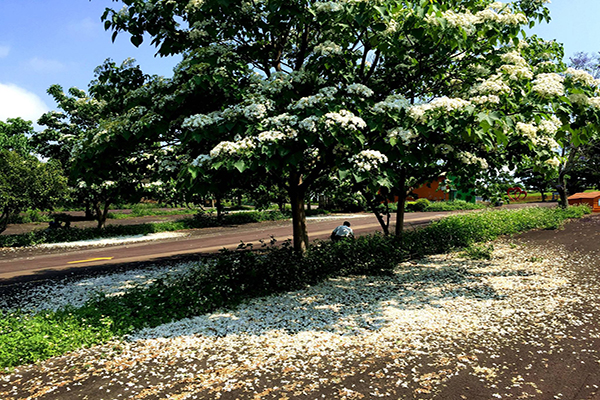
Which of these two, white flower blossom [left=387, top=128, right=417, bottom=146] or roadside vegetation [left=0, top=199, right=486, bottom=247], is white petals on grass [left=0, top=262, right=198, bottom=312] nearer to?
white flower blossom [left=387, top=128, right=417, bottom=146]

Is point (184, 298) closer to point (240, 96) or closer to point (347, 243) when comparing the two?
point (240, 96)

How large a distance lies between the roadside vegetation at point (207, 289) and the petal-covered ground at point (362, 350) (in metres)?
0.31

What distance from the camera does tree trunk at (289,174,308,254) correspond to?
368 inches

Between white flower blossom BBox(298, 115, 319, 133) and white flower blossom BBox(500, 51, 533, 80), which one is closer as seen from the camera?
white flower blossom BBox(298, 115, 319, 133)

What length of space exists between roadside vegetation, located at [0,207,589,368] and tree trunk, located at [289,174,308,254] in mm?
266

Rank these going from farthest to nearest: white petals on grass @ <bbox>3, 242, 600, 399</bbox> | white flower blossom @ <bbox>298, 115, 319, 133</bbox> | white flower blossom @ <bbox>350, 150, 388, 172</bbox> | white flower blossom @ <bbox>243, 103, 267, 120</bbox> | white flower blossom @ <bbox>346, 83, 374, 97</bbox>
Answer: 1. white flower blossom @ <bbox>346, 83, 374, 97</bbox>
2. white flower blossom @ <bbox>243, 103, 267, 120</bbox>
3. white flower blossom @ <bbox>298, 115, 319, 133</bbox>
4. white flower blossom @ <bbox>350, 150, 388, 172</bbox>
5. white petals on grass @ <bbox>3, 242, 600, 399</bbox>

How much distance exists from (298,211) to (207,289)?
3112 mm

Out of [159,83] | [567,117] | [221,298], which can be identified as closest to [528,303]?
[567,117]

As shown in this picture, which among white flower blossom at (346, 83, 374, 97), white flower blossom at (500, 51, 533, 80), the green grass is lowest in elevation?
the green grass

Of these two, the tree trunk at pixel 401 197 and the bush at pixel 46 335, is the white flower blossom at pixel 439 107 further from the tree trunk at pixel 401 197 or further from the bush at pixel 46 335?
the bush at pixel 46 335

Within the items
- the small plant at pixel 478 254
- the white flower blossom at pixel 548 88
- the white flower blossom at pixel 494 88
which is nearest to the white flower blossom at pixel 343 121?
the white flower blossom at pixel 494 88

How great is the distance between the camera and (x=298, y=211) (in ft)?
31.6

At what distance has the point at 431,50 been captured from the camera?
7.04m

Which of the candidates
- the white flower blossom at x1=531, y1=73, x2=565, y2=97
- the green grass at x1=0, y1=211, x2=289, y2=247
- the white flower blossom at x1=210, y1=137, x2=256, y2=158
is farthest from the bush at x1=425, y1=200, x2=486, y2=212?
the white flower blossom at x1=210, y1=137, x2=256, y2=158
